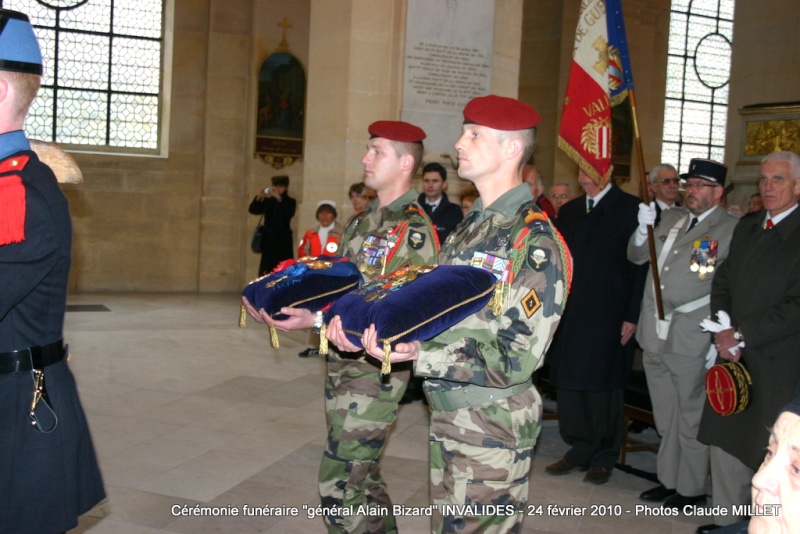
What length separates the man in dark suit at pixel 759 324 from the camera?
4.02 meters

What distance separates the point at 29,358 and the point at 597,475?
3994mm

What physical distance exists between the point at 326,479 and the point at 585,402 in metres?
2.57

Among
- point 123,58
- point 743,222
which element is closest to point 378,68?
point 743,222

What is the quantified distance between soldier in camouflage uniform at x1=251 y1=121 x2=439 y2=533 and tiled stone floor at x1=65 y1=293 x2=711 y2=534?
85 centimetres

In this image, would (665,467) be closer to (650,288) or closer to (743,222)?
(650,288)

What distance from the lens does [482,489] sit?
8.38 feet

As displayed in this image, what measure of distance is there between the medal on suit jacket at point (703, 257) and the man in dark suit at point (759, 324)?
35 cm

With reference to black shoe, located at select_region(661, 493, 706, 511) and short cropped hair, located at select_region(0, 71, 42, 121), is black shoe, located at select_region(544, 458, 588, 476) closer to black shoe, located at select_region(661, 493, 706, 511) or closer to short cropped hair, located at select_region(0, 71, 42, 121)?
black shoe, located at select_region(661, 493, 706, 511)

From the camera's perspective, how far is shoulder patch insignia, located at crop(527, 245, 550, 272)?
2545 millimetres

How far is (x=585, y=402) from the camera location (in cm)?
543

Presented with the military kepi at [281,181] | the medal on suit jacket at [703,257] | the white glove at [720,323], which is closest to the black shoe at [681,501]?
the white glove at [720,323]

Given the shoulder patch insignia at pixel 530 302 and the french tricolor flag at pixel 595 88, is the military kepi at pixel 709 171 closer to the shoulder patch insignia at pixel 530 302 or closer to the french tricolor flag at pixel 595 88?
the french tricolor flag at pixel 595 88

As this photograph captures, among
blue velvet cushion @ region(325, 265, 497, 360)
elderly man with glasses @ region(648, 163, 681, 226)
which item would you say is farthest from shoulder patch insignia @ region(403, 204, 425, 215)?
elderly man with glasses @ region(648, 163, 681, 226)

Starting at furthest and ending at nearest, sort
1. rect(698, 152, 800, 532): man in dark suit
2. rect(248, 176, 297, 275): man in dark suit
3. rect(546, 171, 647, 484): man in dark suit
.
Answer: rect(248, 176, 297, 275): man in dark suit < rect(546, 171, 647, 484): man in dark suit < rect(698, 152, 800, 532): man in dark suit
